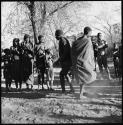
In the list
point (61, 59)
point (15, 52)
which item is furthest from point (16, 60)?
point (61, 59)

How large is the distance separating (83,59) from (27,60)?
11.4 feet

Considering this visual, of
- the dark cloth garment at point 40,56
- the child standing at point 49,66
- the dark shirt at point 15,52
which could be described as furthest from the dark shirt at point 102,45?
the dark shirt at point 15,52

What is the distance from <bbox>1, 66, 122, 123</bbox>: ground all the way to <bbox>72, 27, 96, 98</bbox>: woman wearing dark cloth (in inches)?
25.2

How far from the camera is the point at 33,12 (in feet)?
68.3

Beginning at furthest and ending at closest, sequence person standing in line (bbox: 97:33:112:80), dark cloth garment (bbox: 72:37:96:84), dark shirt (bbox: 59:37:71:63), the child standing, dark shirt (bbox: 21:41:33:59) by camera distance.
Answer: person standing in line (bbox: 97:33:112:80) → the child standing → dark shirt (bbox: 21:41:33:59) → dark shirt (bbox: 59:37:71:63) → dark cloth garment (bbox: 72:37:96:84)

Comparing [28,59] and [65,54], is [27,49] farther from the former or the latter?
[65,54]

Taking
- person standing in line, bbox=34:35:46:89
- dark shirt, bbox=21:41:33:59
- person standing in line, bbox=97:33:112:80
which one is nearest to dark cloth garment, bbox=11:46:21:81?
dark shirt, bbox=21:41:33:59

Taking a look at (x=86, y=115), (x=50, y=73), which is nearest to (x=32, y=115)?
(x=86, y=115)

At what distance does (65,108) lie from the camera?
714cm

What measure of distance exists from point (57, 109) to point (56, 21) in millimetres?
17580

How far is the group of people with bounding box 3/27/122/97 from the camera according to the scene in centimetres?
815

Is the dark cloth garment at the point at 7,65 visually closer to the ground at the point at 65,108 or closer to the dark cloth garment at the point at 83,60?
the ground at the point at 65,108

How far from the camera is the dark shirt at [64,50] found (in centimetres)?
900

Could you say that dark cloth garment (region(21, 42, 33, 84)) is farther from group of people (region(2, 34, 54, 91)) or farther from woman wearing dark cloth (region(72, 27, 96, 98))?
woman wearing dark cloth (region(72, 27, 96, 98))
